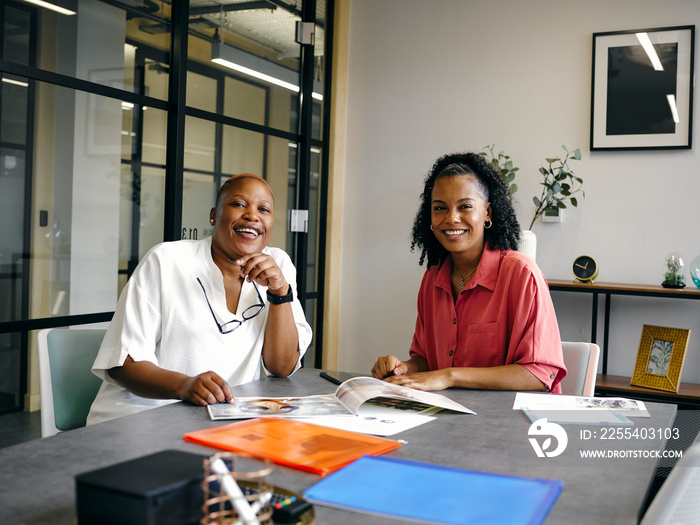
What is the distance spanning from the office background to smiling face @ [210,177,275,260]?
1045mm

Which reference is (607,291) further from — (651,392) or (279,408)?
(279,408)

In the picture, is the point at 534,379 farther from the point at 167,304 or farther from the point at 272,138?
the point at 272,138

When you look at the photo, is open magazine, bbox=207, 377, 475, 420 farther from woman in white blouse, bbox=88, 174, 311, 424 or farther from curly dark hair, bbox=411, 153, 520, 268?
curly dark hair, bbox=411, 153, 520, 268

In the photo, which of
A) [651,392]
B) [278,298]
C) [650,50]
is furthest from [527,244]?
[278,298]

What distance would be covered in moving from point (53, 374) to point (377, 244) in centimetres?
291

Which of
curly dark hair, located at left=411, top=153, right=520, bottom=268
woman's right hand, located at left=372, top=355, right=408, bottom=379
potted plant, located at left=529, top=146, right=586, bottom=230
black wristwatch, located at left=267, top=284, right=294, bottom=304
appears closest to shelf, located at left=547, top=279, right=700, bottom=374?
potted plant, located at left=529, top=146, right=586, bottom=230

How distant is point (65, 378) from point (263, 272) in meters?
0.62

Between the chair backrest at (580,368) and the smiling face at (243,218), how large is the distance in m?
1.03

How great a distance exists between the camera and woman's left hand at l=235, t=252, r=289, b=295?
5.77 feet

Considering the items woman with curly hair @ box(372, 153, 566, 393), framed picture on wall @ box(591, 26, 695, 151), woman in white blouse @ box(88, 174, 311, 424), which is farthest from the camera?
framed picture on wall @ box(591, 26, 695, 151)

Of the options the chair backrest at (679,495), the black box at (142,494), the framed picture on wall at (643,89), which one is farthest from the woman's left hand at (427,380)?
the framed picture on wall at (643,89)

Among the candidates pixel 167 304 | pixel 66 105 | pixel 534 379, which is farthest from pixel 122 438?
pixel 66 105

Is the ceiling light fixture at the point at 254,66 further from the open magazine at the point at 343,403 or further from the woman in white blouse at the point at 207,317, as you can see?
the open magazine at the point at 343,403

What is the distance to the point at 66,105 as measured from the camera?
2605 millimetres
